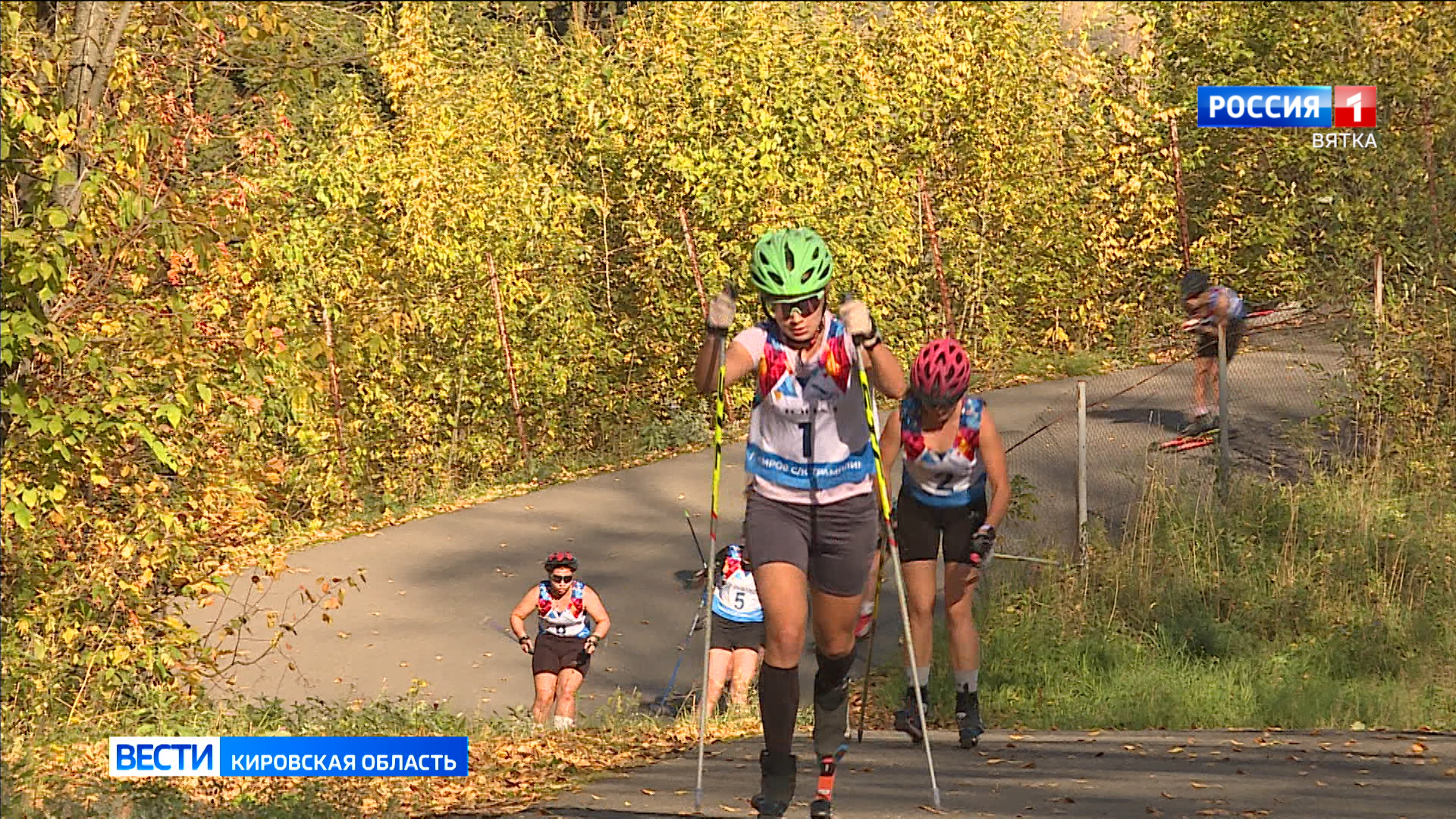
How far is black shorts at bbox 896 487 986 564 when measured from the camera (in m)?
9.55

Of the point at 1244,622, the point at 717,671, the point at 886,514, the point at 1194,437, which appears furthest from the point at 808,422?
the point at 1194,437

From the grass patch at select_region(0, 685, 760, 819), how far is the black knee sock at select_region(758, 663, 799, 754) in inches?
69.6

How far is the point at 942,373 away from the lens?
30.6ft

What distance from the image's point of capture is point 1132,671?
12.9 m

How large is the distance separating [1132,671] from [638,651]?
4.89m

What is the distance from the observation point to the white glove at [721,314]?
6.70m

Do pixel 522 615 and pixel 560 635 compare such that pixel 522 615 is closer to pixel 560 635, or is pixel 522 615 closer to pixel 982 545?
pixel 560 635

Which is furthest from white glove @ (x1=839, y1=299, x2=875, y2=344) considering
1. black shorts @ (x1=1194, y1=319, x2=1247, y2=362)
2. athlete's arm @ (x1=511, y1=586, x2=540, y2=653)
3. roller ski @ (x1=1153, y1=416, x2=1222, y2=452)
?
black shorts @ (x1=1194, y1=319, x2=1247, y2=362)

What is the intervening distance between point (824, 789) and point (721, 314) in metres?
1.90

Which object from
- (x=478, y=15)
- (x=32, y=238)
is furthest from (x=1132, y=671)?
(x=478, y=15)

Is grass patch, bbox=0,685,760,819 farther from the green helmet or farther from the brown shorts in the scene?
the green helmet

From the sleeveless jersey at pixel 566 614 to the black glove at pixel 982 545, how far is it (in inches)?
168

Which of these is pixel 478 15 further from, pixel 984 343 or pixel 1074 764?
pixel 1074 764

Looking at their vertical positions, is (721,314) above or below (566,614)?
above
